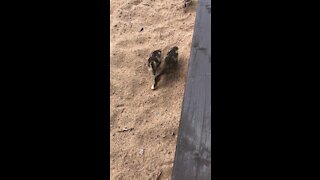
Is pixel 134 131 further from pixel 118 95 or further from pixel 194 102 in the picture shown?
pixel 194 102

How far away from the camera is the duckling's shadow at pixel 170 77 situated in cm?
369

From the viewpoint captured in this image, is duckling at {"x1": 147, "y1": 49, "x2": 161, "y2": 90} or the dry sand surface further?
duckling at {"x1": 147, "y1": 49, "x2": 161, "y2": 90}

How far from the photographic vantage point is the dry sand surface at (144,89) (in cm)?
303

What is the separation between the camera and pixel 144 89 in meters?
3.68

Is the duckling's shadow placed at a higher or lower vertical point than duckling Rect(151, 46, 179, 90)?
lower

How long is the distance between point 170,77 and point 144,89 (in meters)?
0.28

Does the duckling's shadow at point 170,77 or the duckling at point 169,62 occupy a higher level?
the duckling at point 169,62

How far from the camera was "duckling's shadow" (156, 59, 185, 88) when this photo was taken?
369 centimetres

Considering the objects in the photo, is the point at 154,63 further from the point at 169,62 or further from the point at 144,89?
the point at 144,89

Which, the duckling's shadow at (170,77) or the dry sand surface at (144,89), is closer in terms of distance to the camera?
the dry sand surface at (144,89)
